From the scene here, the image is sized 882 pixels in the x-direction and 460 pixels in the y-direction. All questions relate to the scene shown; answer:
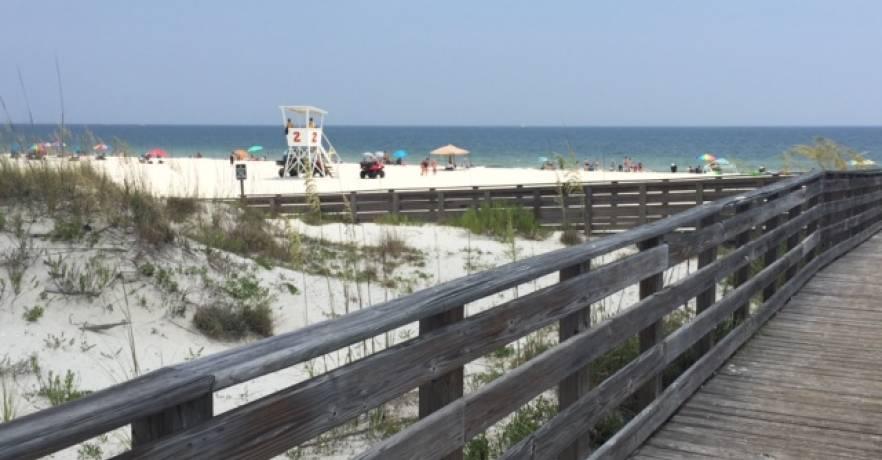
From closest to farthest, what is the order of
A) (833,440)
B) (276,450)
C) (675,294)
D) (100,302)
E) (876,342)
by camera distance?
(276,450) < (833,440) < (675,294) < (876,342) < (100,302)

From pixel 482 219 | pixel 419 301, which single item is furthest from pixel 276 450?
pixel 482 219

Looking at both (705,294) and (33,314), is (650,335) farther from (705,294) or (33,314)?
(33,314)

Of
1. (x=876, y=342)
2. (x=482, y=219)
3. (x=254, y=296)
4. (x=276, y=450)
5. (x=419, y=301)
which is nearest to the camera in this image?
(x=276, y=450)

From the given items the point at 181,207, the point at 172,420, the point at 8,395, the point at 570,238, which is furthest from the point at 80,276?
the point at 570,238

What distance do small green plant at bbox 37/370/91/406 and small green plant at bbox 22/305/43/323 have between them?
3.36 feet

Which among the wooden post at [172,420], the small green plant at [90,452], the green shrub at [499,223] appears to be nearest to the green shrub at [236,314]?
the small green plant at [90,452]

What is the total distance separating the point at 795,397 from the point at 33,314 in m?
6.30

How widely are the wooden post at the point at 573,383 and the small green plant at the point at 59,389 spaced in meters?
3.91

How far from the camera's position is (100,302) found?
849 centimetres

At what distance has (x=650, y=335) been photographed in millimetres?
4883

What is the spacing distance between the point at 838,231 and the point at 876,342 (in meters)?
4.02

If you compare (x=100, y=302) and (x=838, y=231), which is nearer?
(x=100, y=302)

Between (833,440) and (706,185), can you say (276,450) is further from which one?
(706,185)

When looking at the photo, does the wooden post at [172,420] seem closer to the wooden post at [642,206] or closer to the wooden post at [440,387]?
the wooden post at [440,387]
